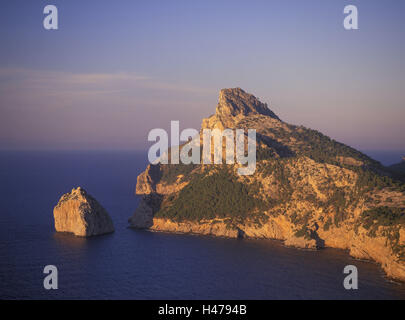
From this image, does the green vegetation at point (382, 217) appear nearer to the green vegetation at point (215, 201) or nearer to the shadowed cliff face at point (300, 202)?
the shadowed cliff face at point (300, 202)

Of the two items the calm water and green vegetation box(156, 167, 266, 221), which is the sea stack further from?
green vegetation box(156, 167, 266, 221)

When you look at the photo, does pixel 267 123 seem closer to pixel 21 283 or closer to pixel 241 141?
pixel 241 141

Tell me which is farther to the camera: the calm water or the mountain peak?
the mountain peak

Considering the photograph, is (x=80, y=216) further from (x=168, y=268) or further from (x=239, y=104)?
(x=239, y=104)

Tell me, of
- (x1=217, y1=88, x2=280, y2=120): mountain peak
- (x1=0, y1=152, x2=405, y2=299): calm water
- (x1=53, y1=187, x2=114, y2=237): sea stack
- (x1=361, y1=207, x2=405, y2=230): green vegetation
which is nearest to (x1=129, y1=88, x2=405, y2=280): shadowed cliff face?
(x1=361, y1=207, x2=405, y2=230): green vegetation

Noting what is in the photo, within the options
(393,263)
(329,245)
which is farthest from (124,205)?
(393,263)

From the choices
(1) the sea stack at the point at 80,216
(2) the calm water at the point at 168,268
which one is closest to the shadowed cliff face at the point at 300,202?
(2) the calm water at the point at 168,268

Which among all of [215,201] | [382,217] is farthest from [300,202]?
[215,201]
